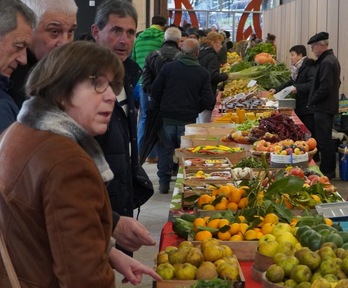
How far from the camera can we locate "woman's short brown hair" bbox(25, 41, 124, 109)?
2.04 meters

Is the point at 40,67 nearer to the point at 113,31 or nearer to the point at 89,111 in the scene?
the point at 89,111

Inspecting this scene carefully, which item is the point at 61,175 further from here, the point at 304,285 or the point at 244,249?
the point at 244,249

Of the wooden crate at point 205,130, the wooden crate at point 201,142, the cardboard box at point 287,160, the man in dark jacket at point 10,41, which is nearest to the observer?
the man in dark jacket at point 10,41

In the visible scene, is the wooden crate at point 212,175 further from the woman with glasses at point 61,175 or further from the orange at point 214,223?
the woman with glasses at point 61,175

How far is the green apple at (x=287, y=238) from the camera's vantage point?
3.01 m

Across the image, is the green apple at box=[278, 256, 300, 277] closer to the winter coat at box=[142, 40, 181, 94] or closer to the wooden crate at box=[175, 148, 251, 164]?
the wooden crate at box=[175, 148, 251, 164]

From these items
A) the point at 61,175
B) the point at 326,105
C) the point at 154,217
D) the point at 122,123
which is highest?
the point at 61,175

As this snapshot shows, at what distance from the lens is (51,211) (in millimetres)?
1944

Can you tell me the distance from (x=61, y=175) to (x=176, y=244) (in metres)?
1.58

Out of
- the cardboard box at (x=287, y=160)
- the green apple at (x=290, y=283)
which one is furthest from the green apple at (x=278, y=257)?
the cardboard box at (x=287, y=160)

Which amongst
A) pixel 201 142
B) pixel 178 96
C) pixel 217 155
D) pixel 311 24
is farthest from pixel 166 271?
pixel 311 24

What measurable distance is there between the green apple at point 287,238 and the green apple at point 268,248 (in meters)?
0.05

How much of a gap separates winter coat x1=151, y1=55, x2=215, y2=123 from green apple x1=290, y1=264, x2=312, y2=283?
19.3 feet

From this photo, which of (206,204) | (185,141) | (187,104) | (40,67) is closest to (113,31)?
(206,204)
